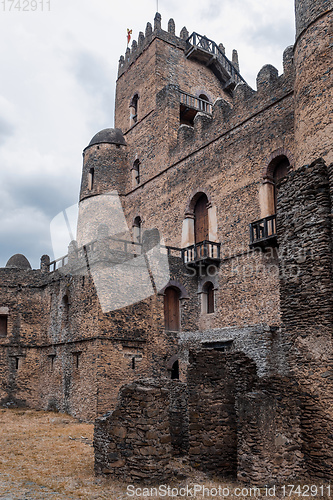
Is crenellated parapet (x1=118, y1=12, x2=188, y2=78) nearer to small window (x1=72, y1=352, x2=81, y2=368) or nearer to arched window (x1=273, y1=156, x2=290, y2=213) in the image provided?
arched window (x1=273, y1=156, x2=290, y2=213)

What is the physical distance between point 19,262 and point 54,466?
16.3m

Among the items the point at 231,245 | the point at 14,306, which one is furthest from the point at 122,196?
the point at 231,245

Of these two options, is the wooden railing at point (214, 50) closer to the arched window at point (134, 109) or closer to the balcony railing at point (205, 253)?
the arched window at point (134, 109)

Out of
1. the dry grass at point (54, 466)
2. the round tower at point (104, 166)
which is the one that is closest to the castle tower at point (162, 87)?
the round tower at point (104, 166)

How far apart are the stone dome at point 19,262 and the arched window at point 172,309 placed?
946 cm

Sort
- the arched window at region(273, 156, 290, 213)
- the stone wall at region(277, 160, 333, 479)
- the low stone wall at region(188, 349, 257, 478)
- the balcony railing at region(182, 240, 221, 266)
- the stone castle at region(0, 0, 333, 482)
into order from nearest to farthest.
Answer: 1. the stone wall at region(277, 160, 333, 479)
2. the stone castle at region(0, 0, 333, 482)
3. the low stone wall at region(188, 349, 257, 478)
4. the arched window at region(273, 156, 290, 213)
5. the balcony railing at region(182, 240, 221, 266)

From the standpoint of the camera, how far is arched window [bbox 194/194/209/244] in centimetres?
1917

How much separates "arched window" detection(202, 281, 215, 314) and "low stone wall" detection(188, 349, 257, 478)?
26.6 ft

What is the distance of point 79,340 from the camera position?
1736cm

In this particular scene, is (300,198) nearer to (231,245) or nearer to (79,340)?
(231,245)

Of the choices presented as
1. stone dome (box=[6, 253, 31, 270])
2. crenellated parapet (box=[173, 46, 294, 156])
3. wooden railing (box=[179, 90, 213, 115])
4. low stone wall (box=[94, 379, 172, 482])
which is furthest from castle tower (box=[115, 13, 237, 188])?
low stone wall (box=[94, 379, 172, 482])

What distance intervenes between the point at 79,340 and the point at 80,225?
9.16 meters

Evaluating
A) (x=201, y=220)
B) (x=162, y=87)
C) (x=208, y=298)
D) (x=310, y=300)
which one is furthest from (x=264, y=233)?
(x=162, y=87)

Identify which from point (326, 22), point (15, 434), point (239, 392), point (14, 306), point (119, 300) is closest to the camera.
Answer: point (239, 392)
